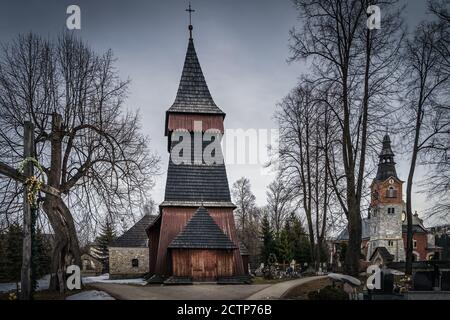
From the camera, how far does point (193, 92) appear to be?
88.1 ft

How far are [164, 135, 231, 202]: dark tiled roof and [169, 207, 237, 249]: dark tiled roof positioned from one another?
158 cm

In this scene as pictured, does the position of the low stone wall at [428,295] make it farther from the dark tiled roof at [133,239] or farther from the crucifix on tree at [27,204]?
the dark tiled roof at [133,239]

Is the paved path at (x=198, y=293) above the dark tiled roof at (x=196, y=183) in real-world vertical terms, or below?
below

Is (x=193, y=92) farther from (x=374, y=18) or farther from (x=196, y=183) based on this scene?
(x=374, y=18)

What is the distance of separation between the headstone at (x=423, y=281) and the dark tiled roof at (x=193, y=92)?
15.3 meters

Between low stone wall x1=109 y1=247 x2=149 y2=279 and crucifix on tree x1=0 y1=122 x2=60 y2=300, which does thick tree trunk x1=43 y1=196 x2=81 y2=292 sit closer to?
crucifix on tree x1=0 y1=122 x2=60 y2=300

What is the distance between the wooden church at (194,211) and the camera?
22.3 meters

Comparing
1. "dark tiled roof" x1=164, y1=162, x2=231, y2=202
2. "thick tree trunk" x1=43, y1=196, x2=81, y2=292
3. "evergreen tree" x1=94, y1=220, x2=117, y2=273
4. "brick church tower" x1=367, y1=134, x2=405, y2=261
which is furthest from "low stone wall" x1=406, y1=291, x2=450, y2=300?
"evergreen tree" x1=94, y1=220, x2=117, y2=273

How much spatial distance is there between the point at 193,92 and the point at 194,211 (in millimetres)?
8029

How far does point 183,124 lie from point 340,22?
12550 mm

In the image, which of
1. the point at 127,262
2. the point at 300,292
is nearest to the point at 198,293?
the point at 300,292

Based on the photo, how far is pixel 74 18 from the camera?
12789mm

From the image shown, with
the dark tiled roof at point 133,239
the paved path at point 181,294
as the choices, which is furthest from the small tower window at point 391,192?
the paved path at point 181,294

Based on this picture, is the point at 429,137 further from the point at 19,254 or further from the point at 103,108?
the point at 19,254
